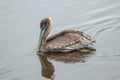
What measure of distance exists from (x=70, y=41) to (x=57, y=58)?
1.80ft

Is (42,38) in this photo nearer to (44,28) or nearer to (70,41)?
(44,28)

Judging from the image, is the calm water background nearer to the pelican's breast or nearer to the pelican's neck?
the pelican's neck

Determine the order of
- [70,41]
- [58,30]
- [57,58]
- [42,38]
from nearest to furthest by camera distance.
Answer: [57,58], [70,41], [42,38], [58,30]

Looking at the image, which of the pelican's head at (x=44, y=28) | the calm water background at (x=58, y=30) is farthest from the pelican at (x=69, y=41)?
the calm water background at (x=58, y=30)

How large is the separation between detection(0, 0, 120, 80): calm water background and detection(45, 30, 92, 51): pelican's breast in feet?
1.28

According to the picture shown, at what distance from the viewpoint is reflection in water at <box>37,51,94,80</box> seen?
9.88 m

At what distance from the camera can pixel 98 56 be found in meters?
10.1

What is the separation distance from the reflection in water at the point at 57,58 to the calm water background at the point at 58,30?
12cm

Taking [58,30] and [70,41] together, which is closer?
[70,41]

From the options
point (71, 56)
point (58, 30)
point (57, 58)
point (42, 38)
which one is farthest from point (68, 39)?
point (58, 30)

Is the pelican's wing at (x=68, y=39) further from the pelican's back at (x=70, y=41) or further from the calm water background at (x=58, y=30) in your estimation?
the calm water background at (x=58, y=30)

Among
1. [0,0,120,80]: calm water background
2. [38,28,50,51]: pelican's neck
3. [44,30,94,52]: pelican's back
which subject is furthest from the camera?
[38,28,50,51]: pelican's neck

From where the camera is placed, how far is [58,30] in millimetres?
11828

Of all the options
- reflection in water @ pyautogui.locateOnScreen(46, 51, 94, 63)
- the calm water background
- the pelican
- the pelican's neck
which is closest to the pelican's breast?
the pelican
